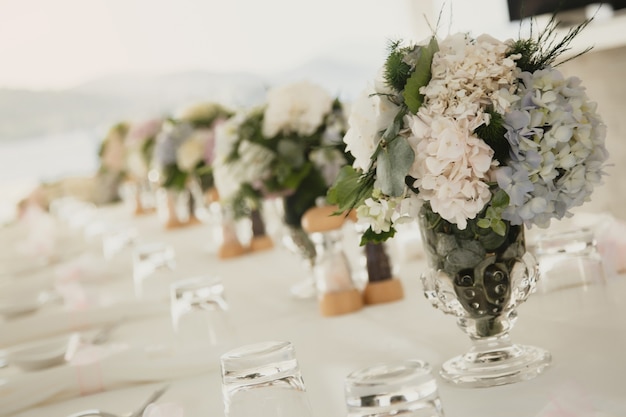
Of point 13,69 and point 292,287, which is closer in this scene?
point 292,287

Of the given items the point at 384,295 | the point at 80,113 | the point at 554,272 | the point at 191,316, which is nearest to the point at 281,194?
the point at 384,295

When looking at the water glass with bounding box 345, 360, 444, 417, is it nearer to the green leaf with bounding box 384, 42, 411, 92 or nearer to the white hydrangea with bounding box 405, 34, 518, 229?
the white hydrangea with bounding box 405, 34, 518, 229

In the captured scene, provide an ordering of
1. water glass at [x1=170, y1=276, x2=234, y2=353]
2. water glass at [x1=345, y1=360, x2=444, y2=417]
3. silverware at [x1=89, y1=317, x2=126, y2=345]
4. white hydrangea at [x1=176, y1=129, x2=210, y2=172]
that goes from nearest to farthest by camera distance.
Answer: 1. water glass at [x1=345, y1=360, x2=444, y2=417]
2. water glass at [x1=170, y1=276, x2=234, y2=353]
3. silverware at [x1=89, y1=317, x2=126, y2=345]
4. white hydrangea at [x1=176, y1=129, x2=210, y2=172]

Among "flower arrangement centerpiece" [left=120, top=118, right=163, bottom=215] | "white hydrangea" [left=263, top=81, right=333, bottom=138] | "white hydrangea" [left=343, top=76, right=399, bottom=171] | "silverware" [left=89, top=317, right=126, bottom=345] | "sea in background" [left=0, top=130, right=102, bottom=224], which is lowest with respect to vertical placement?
"silverware" [left=89, top=317, right=126, bottom=345]

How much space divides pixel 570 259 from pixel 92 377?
780mm

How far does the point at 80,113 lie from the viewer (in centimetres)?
964

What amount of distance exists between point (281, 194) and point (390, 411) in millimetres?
1308

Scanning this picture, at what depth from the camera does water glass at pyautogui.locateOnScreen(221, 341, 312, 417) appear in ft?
3.39

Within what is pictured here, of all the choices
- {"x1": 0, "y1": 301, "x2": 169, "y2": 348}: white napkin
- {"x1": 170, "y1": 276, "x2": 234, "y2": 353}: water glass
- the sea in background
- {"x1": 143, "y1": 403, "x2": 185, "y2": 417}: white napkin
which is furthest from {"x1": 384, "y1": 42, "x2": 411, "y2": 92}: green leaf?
the sea in background

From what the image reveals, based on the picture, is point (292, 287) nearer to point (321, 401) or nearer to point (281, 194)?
point (281, 194)

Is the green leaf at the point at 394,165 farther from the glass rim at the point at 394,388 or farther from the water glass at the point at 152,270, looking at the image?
the water glass at the point at 152,270

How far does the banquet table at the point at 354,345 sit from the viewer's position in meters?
1.12

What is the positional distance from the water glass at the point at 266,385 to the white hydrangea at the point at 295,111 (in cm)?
109

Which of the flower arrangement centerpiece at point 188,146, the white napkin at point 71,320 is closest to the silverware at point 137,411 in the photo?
the white napkin at point 71,320
